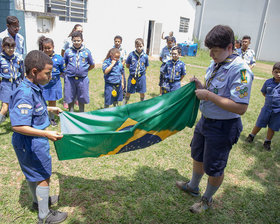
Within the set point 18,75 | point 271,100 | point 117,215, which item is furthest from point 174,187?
point 18,75

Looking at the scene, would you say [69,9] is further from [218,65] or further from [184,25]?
[184,25]

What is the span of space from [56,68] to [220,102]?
3.49 meters

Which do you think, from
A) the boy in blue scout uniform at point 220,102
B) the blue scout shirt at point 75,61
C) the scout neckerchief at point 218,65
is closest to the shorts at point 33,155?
the boy in blue scout uniform at point 220,102

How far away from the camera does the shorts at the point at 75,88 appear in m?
5.14

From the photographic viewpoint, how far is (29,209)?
9.64ft

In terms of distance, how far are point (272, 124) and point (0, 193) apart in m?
4.75

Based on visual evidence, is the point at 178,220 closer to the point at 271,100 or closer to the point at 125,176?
the point at 125,176

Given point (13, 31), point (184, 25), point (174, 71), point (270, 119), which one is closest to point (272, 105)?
point (270, 119)

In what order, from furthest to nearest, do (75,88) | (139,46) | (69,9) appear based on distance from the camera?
(69,9) → (139,46) → (75,88)

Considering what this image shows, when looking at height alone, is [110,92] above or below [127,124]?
below

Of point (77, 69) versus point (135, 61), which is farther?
point (135, 61)

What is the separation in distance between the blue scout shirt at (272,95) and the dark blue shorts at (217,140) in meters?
2.53

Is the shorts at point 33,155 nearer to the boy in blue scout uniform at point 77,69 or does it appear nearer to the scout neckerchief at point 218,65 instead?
the scout neckerchief at point 218,65

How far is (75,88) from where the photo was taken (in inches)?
206
